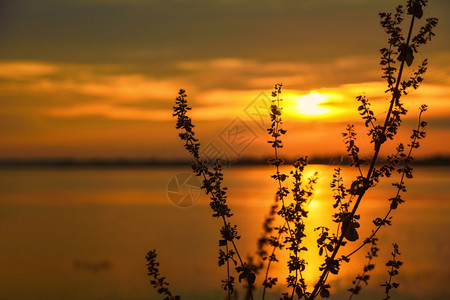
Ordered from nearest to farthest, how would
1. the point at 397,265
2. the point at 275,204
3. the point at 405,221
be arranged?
the point at 397,265
the point at 275,204
the point at 405,221

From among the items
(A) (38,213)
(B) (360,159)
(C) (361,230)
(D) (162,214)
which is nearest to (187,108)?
(B) (360,159)

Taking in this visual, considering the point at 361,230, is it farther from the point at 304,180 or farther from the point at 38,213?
the point at 38,213

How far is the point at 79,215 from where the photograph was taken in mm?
28125

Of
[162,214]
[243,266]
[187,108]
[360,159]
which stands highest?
[162,214]

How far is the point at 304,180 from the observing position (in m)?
7.12

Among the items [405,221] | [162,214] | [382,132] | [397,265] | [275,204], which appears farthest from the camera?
[162,214]

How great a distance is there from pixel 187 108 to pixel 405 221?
716 inches

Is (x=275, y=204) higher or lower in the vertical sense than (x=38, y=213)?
lower

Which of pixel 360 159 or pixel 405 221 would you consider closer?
pixel 360 159

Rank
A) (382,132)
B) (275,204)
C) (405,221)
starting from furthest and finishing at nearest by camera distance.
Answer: (405,221), (275,204), (382,132)

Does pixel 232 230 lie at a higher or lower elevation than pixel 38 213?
lower

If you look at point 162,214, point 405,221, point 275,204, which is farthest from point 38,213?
point 275,204

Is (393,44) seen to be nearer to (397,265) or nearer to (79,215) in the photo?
(397,265)

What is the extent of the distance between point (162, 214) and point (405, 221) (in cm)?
991
